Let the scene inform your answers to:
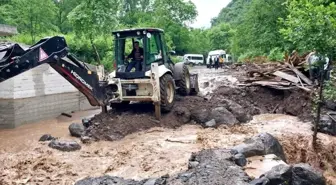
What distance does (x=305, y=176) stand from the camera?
5.80 m

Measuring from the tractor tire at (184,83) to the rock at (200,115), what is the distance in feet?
3.77

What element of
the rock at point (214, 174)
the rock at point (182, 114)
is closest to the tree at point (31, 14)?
the rock at point (182, 114)

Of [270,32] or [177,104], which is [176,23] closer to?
[270,32]

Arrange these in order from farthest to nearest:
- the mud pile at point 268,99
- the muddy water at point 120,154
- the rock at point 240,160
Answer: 1. the mud pile at point 268,99
2. the muddy water at point 120,154
3. the rock at point 240,160

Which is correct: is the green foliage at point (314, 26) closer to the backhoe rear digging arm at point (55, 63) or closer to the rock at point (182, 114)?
the rock at point (182, 114)

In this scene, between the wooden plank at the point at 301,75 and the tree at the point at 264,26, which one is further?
the tree at the point at 264,26

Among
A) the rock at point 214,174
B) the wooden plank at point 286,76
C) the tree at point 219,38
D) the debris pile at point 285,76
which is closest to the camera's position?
the rock at point 214,174

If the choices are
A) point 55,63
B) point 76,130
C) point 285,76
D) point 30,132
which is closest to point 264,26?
point 285,76

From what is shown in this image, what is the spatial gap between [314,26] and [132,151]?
4.77 meters

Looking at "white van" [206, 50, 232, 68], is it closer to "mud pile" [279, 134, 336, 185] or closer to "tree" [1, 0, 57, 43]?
"tree" [1, 0, 57, 43]

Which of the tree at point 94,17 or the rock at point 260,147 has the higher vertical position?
the tree at point 94,17

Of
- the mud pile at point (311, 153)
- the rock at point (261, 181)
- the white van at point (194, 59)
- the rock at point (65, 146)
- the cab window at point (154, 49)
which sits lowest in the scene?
the mud pile at point (311, 153)

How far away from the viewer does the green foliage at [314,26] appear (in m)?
6.98

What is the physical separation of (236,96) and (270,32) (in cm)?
1565
